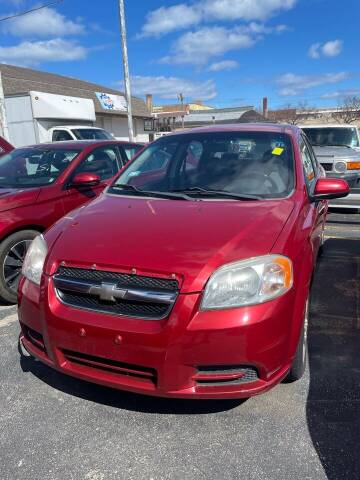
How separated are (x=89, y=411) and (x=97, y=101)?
25.4 m

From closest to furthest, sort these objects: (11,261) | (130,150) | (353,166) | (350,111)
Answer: (11,261), (130,150), (353,166), (350,111)

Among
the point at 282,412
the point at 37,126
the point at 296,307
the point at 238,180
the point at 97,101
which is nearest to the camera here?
the point at 296,307

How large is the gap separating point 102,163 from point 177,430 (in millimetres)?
3834

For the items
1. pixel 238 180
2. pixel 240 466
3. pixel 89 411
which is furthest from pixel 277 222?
pixel 89 411

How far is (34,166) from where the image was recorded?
4.98 m

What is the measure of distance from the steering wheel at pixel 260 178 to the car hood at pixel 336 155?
19.5 feet

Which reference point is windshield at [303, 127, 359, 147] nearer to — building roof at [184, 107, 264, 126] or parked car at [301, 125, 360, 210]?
parked car at [301, 125, 360, 210]

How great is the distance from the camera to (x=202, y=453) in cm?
221

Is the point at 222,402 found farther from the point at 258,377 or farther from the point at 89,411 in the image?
the point at 89,411

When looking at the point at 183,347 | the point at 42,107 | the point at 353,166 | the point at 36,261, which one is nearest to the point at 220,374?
the point at 183,347

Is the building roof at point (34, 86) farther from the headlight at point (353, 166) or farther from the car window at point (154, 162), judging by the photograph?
the car window at point (154, 162)

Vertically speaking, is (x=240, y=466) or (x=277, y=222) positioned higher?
(x=277, y=222)

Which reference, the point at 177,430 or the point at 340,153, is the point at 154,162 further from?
the point at 340,153

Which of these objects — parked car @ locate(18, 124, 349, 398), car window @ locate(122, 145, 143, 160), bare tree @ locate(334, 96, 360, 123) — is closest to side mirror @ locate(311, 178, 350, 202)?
parked car @ locate(18, 124, 349, 398)
